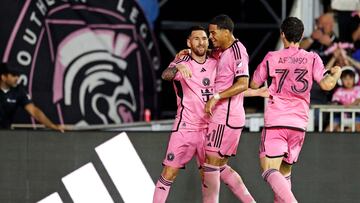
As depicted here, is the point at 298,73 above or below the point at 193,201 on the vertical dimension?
above

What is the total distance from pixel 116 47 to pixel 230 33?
5097mm

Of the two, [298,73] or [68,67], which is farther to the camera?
[68,67]

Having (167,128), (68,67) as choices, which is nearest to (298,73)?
(167,128)

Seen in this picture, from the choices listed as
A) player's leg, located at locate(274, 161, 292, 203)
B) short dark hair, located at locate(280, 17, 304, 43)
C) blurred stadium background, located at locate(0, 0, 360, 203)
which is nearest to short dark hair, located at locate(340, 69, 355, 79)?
blurred stadium background, located at locate(0, 0, 360, 203)

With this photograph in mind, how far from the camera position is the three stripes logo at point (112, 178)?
14391 millimetres

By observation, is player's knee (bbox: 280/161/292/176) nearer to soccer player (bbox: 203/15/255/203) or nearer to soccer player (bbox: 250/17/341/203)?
soccer player (bbox: 250/17/341/203)

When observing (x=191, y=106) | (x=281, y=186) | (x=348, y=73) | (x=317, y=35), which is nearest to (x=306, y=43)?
(x=317, y=35)

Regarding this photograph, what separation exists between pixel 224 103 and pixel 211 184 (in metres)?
0.83

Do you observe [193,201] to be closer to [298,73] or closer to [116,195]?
[116,195]

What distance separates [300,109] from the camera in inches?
506

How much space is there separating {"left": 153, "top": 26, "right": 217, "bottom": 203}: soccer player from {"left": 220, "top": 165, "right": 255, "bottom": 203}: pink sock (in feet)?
1.32

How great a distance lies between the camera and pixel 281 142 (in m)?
12.8

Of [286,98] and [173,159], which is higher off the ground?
[286,98]

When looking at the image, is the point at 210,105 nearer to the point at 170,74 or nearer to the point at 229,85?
the point at 229,85
